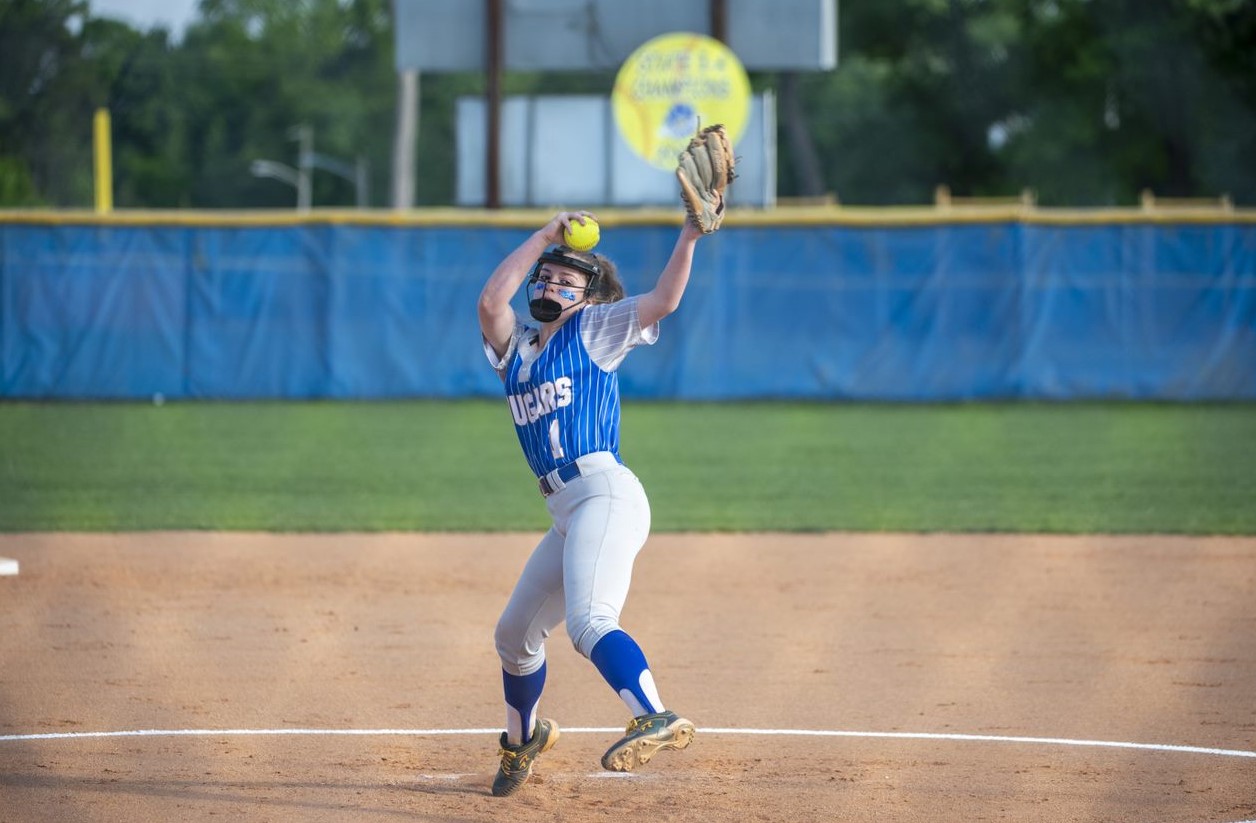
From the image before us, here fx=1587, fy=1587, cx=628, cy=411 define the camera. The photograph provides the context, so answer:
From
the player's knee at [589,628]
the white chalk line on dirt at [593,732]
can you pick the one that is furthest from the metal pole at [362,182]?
the player's knee at [589,628]

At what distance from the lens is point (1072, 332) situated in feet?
63.1

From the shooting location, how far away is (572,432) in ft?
15.5

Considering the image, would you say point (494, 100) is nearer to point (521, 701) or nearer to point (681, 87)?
point (681, 87)

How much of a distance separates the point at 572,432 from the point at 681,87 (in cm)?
1543

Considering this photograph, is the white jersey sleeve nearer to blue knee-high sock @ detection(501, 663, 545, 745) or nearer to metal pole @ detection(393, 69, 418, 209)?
blue knee-high sock @ detection(501, 663, 545, 745)

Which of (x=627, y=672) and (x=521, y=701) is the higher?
(x=627, y=672)

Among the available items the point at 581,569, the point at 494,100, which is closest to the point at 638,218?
the point at 494,100

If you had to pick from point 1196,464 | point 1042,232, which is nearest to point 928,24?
point 1042,232

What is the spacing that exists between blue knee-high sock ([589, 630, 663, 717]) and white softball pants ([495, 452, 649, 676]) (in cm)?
4

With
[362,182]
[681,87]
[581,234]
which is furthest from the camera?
[362,182]

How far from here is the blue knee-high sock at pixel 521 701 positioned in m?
4.98

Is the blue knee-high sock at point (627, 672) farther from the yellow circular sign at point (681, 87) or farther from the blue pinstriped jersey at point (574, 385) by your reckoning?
the yellow circular sign at point (681, 87)

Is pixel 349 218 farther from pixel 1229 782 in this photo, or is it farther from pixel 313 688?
pixel 1229 782

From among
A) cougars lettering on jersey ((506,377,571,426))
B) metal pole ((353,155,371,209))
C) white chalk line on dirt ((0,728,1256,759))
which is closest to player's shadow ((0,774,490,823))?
white chalk line on dirt ((0,728,1256,759))
